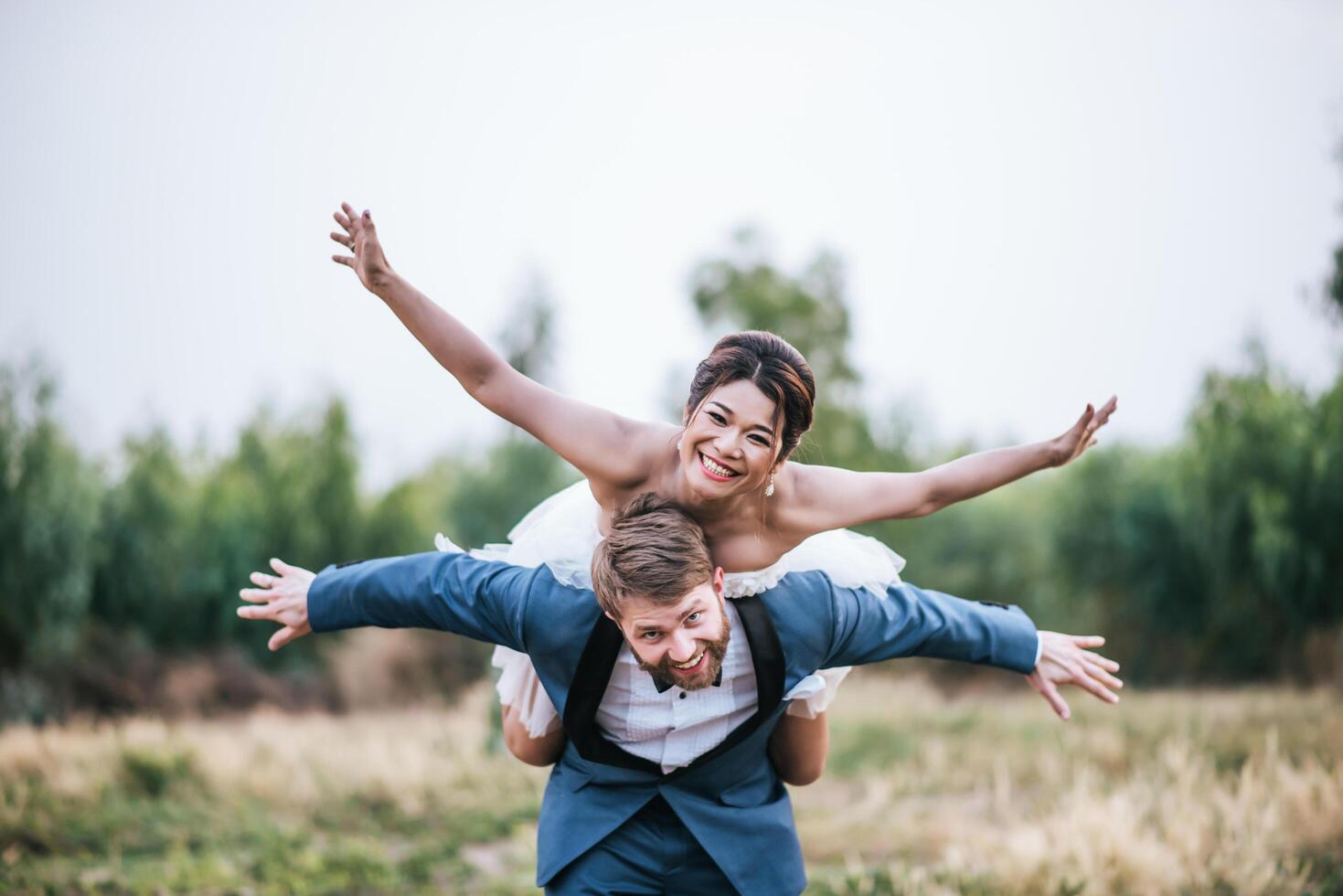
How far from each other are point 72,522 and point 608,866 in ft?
35.1

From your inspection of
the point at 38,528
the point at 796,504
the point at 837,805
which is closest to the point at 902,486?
the point at 796,504

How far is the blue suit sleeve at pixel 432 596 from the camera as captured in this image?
3305 millimetres

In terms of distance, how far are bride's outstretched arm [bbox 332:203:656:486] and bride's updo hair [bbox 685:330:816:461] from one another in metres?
0.28

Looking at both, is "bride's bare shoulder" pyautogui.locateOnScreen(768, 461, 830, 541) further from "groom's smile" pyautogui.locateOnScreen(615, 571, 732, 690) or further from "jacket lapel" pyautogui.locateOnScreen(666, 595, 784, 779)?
"groom's smile" pyautogui.locateOnScreen(615, 571, 732, 690)

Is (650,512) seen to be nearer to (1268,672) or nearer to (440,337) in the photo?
(440,337)

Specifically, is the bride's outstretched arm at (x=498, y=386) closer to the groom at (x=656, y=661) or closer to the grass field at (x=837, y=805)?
the groom at (x=656, y=661)

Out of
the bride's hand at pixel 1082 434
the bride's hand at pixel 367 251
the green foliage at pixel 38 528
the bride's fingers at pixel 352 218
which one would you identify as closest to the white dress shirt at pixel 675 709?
the bride's hand at pixel 1082 434

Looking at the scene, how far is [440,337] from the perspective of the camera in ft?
10.9

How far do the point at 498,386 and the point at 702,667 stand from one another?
1.11 m

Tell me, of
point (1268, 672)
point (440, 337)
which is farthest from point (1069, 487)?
point (440, 337)

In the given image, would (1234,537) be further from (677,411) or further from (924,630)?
(924,630)

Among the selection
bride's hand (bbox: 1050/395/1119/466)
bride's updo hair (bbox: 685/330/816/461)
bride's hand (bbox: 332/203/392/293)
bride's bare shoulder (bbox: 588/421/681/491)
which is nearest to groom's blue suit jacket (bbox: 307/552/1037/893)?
bride's bare shoulder (bbox: 588/421/681/491)

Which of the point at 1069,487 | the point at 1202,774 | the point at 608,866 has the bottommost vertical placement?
the point at 608,866

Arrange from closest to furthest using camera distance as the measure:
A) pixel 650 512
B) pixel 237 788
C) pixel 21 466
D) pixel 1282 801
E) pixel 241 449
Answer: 1. pixel 650 512
2. pixel 1282 801
3. pixel 237 788
4. pixel 21 466
5. pixel 241 449
